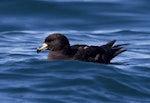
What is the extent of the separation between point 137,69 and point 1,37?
4817 millimetres

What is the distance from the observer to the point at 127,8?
808 inches

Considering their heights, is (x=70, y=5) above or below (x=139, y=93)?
above

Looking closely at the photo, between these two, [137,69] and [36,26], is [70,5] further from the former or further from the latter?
[137,69]

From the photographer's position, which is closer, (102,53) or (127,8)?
(102,53)

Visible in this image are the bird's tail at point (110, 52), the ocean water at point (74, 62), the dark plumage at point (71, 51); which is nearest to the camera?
the ocean water at point (74, 62)

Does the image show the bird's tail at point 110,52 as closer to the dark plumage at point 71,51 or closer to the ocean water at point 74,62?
the dark plumage at point 71,51

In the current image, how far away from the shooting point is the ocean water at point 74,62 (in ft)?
38.5

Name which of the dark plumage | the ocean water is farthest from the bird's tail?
the ocean water

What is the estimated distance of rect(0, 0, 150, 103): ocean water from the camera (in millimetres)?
11727

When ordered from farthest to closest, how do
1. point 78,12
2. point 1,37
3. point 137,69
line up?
point 78,12, point 1,37, point 137,69

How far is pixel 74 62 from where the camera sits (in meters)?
13.6

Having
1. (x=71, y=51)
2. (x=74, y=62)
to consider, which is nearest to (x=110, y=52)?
(x=71, y=51)

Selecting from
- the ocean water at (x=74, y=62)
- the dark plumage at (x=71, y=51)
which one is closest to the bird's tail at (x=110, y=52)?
the dark plumage at (x=71, y=51)

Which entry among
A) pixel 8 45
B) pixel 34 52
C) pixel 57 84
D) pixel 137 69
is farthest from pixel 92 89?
pixel 8 45
